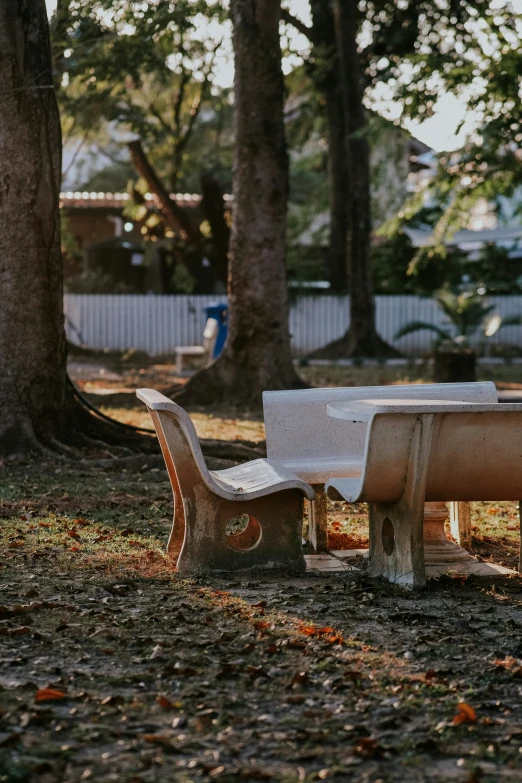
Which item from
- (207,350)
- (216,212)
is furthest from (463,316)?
(216,212)

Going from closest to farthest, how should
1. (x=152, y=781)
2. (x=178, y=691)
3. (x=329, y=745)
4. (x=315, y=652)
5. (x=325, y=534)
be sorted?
1. (x=152, y=781)
2. (x=329, y=745)
3. (x=178, y=691)
4. (x=315, y=652)
5. (x=325, y=534)

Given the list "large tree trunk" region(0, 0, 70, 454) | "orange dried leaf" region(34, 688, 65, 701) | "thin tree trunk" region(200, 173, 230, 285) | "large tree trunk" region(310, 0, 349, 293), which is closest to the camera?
"orange dried leaf" region(34, 688, 65, 701)

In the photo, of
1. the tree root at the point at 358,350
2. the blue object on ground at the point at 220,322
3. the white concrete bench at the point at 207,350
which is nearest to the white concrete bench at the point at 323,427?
the blue object on ground at the point at 220,322

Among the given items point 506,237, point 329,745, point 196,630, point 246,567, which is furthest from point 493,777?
point 506,237

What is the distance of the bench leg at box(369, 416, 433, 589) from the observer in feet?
18.0

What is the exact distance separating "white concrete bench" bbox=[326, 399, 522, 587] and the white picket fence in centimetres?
2294

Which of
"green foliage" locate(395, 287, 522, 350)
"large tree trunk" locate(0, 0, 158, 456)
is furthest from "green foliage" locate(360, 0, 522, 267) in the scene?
"large tree trunk" locate(0, 0, 158, 456)

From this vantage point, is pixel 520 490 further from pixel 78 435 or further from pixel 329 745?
pixel 78 435

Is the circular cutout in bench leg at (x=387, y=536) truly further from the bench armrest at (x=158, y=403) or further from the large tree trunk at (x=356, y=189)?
the large tree trunk at (x=356, y=189)

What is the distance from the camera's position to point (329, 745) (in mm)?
3539

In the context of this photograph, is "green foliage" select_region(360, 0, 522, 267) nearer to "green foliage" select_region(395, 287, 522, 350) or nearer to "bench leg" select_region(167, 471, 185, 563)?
"green foliage" select_region(395, 287, 522, 350)

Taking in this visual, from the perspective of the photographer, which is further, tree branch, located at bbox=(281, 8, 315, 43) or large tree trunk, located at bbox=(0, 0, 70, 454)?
tree branch, located at bbox=(281, 8, 315, 43)

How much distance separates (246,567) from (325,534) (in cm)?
90

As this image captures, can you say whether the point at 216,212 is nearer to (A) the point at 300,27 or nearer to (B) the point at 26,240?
(A) the point at 300,27
